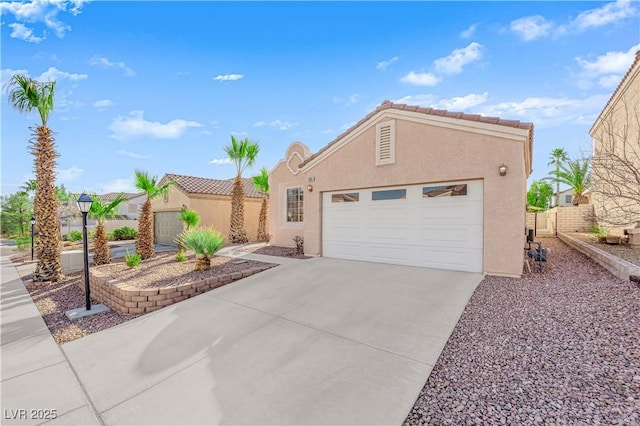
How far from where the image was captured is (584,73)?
367 inches

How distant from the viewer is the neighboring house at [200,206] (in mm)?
18375

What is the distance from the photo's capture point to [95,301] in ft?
27.4

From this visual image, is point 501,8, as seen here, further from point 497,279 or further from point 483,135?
point 497,279

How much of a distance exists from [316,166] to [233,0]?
22.3 ft

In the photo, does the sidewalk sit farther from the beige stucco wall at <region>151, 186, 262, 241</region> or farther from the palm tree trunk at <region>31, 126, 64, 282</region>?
the beige stucco wall at <region>151, 186, 262, 241</region>

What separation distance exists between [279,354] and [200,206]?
16.1m

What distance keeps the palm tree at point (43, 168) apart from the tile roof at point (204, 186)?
290 inches

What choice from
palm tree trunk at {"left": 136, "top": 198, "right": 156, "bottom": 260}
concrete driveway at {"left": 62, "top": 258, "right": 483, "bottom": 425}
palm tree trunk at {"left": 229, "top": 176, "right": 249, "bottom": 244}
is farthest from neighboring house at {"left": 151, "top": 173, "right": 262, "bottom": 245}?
concrete driveway at {"left": 62, "top": 258, "right": 483, "bottom": 425}

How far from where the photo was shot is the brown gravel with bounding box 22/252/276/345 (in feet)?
20.8

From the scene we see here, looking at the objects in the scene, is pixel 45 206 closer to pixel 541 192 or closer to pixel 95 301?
pixel 95 301

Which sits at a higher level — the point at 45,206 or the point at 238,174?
the point at 238,174

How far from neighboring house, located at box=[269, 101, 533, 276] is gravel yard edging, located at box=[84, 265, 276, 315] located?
4.49 m

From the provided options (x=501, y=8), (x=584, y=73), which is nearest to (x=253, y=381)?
(x=501, y=8)

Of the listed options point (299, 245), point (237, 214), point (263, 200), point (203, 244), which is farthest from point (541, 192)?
point (203, 244)
